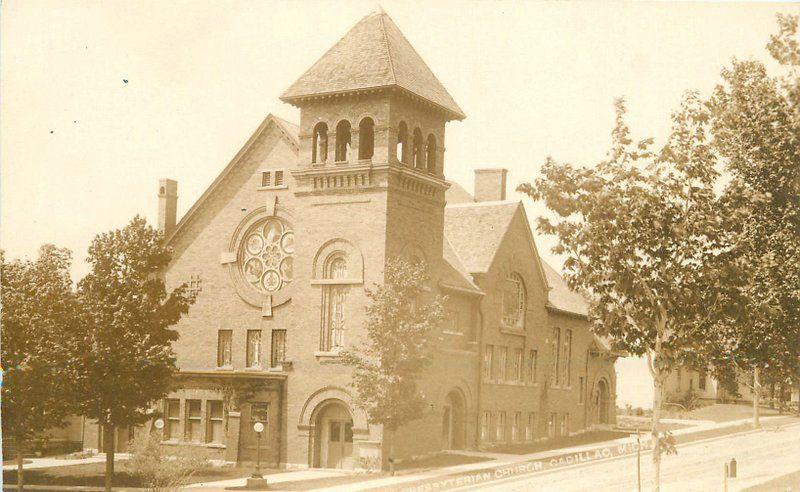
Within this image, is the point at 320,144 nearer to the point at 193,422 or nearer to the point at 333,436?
the point at 333,436

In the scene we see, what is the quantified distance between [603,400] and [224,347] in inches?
1167

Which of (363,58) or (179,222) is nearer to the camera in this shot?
(363,58)

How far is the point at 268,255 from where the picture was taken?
45.2 meters

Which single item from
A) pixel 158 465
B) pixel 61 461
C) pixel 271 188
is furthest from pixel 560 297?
pixel 158 465

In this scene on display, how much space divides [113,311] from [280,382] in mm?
10887

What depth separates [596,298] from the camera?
2584cm

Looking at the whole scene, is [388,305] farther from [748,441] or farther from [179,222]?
[748,441]

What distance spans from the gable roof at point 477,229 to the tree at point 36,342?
74.2ft

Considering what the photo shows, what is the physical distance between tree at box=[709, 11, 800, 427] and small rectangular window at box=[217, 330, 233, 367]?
83.3ft

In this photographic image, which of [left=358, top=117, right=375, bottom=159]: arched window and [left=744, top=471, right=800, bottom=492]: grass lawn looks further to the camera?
[left=358, top=117, right=375, bottom=159]: arched window

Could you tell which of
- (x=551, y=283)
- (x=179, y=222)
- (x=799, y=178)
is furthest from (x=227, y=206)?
(x=799, y=178)

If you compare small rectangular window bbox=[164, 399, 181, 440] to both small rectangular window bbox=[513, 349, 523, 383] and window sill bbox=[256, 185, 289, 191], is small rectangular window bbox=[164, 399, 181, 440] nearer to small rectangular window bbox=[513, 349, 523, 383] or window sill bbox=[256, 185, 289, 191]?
window sill bbox=[256, 185, 289, 191]

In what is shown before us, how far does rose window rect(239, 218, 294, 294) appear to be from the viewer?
147ft

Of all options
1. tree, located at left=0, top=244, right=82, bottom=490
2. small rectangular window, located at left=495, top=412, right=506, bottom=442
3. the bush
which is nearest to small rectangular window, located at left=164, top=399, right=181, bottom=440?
the bush
